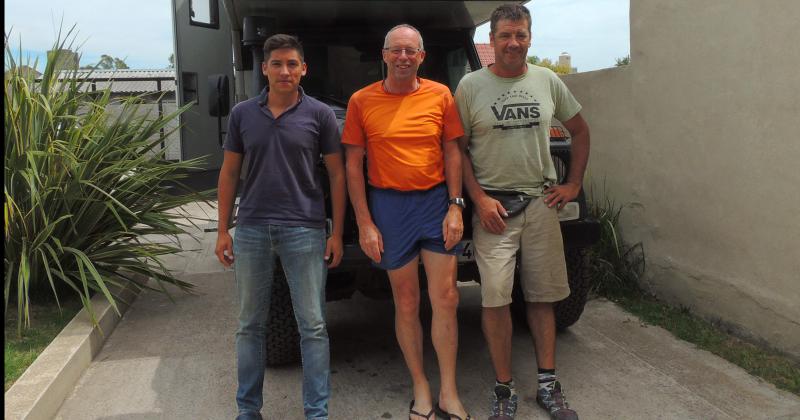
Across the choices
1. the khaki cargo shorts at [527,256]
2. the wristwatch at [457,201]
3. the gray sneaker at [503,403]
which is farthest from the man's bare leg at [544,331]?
the wristwatch at [457,201]

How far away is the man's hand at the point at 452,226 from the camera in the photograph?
9.97 ft

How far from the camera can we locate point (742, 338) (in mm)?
4188

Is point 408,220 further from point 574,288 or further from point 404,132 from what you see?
point 574,288

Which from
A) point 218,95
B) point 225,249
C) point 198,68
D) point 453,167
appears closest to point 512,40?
point 453,167

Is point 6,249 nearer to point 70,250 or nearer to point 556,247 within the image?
point 70,250

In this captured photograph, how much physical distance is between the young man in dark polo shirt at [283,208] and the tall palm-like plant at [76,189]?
164 centimetres

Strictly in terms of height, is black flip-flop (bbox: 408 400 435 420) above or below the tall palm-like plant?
below

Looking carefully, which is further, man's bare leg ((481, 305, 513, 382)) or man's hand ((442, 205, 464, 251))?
man's bare leg ((481, 305, 513, 382))

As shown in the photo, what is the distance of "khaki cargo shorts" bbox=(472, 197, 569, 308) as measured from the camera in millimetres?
3193

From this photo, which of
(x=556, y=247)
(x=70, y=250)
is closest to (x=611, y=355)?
(x=556, y=247)

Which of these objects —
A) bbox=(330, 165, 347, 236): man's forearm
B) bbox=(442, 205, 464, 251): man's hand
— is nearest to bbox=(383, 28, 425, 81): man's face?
bbox=(330, 165, 347, 236): man's forearm

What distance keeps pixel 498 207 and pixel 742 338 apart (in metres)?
2.07

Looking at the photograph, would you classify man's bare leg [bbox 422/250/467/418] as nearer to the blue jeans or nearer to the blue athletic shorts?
the blue athletic shorts

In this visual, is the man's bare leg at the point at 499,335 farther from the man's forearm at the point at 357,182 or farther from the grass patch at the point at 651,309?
the grass patch at the point at 651,309
